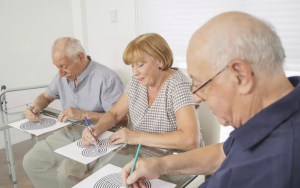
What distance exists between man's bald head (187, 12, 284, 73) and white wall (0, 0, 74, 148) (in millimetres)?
2661

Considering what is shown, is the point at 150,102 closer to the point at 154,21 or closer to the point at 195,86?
the point at 195,86

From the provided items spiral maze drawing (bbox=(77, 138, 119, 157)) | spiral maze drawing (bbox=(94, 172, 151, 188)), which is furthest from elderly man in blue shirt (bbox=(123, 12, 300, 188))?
spiral maze drawing (bbox=(77, 138, 119, 157))

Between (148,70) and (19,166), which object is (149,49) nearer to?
(148,70)

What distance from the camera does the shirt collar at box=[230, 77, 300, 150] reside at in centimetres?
57

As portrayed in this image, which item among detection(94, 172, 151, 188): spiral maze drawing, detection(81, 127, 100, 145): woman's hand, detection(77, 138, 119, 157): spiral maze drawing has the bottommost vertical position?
detection(77, 138, 119, 157): spiral maze drawing

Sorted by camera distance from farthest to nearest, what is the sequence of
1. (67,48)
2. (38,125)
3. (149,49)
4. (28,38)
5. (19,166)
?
(28,38)
(67,48)
(38,125)
(149,49)
(19,166)

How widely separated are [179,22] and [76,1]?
1.34 meters

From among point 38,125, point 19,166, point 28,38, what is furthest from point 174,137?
point 28,38

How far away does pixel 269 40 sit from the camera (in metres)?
0.57

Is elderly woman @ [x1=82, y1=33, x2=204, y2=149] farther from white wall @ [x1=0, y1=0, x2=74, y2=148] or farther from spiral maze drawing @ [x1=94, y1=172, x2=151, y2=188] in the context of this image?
white wall @ [x1=0, y1=0, x2=74, y2=148]

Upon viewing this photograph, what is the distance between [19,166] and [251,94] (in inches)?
39.9

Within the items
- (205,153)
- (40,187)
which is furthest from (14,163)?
(205,153)

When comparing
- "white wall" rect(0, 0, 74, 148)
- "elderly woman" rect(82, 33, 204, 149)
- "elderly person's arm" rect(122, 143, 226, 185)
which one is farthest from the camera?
"white wall" rect(0, 0, 74, 148)

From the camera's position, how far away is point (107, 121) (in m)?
1.45
